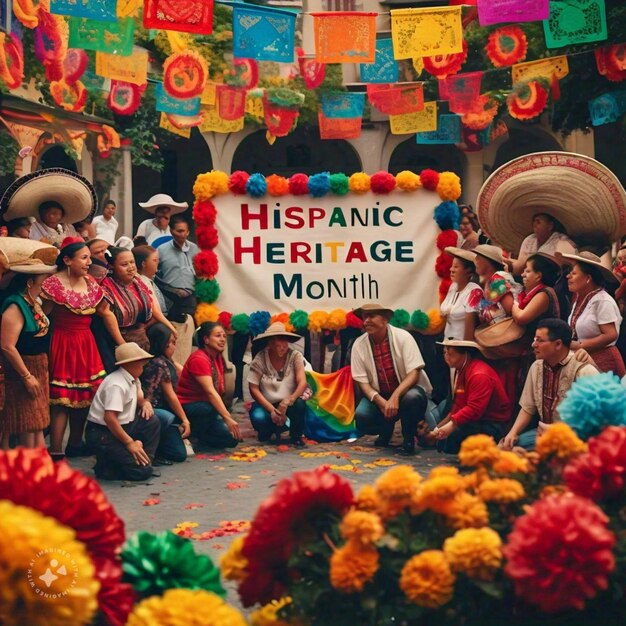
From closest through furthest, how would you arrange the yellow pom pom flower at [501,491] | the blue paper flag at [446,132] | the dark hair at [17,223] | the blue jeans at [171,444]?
the yellow pom pom flower at [501,491] < the blue jeans at [171,444] < the dark hair at [17,223] < the blue paper flag at [446,132]

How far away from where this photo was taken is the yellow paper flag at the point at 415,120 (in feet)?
55.1

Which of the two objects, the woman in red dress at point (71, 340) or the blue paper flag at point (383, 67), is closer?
the woman in red dress at point (71, 340)

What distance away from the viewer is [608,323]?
8320 mm

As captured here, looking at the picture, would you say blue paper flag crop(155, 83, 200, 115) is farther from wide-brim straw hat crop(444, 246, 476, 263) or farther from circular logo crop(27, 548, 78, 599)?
circular logo crop(27, 548, 78, 599)

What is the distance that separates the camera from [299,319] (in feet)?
34.5

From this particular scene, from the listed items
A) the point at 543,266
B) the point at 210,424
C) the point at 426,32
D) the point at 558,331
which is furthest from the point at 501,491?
the point at 426,32

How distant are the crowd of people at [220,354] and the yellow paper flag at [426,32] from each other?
4.67m

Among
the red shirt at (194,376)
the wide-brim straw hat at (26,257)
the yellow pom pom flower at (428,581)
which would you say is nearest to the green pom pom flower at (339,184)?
the red shirt at (194,376)

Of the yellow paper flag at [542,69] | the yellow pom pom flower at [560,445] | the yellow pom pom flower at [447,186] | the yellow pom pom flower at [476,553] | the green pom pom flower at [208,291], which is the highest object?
the yellow paper flag at [542,69]

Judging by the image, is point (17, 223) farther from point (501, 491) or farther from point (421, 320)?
point (501, 491)

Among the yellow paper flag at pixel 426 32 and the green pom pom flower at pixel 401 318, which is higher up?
the yellow paper flag at pixel 426 32

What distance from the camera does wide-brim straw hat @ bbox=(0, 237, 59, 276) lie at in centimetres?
802

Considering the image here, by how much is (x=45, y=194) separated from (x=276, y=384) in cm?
271

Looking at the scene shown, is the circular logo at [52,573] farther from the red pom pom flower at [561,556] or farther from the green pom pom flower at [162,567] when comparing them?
the red pom pom flower at [561,556]
